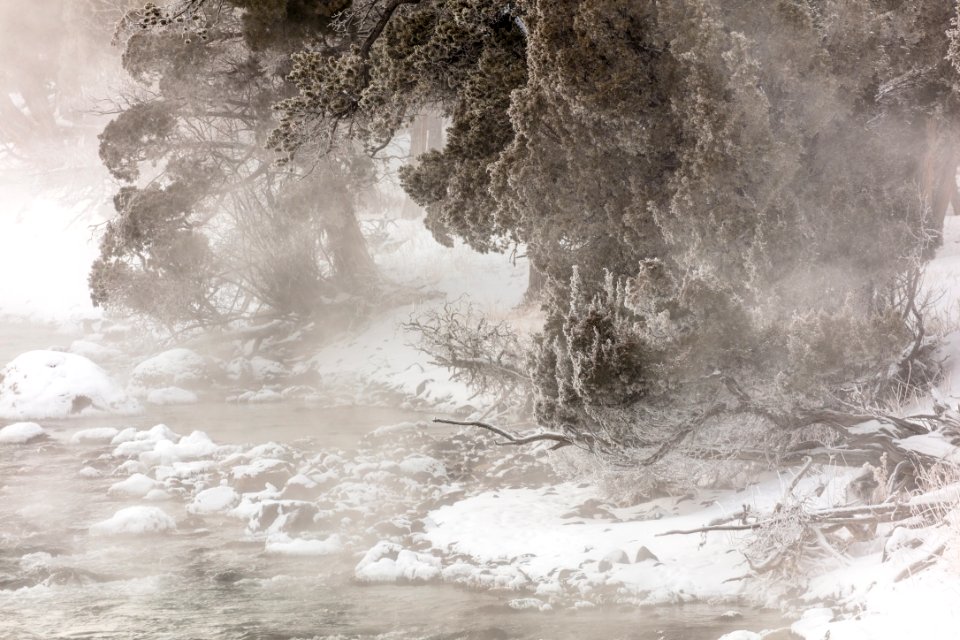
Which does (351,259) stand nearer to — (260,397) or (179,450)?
(260,397)

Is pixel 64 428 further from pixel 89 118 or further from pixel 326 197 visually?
pixel 89 118

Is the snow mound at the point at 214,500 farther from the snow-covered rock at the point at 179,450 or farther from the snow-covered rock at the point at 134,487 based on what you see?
the snow-covered rock at the point at 179,450

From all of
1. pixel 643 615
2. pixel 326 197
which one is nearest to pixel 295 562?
pixel 643 615

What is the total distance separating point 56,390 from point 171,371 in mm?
2841

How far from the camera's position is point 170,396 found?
725 inches

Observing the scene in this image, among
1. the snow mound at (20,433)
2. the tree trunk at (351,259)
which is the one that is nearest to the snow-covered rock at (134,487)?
the snow mound at (20,433)

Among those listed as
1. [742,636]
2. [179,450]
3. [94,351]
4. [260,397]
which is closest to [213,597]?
[742,636]

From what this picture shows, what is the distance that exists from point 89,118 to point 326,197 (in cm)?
1416

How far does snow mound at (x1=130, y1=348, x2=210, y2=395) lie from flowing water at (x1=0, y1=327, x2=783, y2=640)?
24.8 ft

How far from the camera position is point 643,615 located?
7.65m

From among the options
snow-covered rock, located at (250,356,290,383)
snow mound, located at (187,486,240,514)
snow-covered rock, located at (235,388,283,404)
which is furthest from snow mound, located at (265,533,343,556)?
snow-covered rock, located at (250,356,290,383)

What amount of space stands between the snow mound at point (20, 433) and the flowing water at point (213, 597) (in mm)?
3176

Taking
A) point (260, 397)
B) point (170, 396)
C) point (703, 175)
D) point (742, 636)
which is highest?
point (703, 175)

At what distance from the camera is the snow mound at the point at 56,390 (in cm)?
1700
